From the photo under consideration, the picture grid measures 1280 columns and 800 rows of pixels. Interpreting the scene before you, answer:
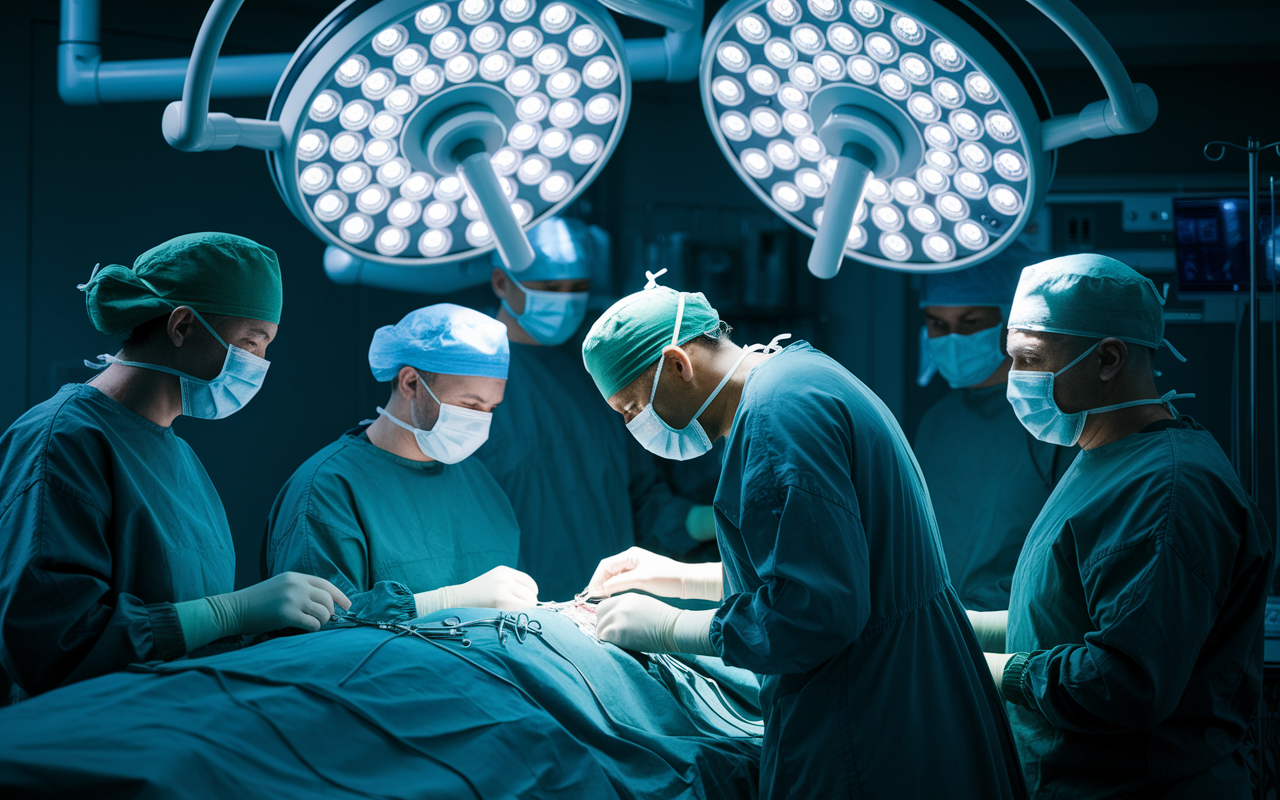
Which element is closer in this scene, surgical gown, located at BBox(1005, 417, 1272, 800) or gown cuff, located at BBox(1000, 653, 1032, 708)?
surgical gown, located at BBox(1005, 417, 1272, 800)

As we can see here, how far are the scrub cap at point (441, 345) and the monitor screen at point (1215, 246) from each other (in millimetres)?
1924

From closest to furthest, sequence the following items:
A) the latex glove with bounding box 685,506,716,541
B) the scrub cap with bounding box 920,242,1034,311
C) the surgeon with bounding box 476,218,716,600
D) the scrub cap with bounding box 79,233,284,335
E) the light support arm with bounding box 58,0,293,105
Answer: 1. the scrub cap with bounding box 79,233,284,335
2. the light support arm with bounding box 58,0,293,105
3. the scrub cap with bounding box 920,242,1034,311
4. the surgeon with bounding box 476,218,716,600
5. the latex glove with bounding box 685,506,716,541

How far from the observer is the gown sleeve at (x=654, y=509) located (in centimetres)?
305

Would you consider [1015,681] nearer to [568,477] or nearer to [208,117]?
[568,477]

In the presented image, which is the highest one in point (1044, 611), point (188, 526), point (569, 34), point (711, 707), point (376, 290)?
point (569, 34)

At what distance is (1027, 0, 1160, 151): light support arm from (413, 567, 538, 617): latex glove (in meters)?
1.46

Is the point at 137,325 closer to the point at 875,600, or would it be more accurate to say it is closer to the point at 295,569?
the point at 295,569

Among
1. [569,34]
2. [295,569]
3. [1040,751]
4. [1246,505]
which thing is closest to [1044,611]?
[1040,751]

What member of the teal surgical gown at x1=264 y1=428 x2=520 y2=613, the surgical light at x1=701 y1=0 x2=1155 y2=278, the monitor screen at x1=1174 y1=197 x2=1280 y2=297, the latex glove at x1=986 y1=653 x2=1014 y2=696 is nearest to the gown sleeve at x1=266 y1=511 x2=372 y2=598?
the teal surgical gown at x1=264 y1=428 x2=520 y2=613

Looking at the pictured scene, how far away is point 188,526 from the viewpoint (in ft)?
6.14

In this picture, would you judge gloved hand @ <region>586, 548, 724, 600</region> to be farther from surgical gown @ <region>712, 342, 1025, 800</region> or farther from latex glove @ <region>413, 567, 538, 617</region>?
surgical gown @ <region>712, 342, 1025, 800</region>

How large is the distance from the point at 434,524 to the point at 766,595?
1.20 meters

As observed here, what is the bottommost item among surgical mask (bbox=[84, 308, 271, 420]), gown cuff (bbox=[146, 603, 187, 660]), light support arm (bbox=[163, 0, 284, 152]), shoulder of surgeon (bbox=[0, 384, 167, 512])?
gown cuff (bbox=[146, 603, 187, 660])

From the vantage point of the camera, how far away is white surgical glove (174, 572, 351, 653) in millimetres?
1710
